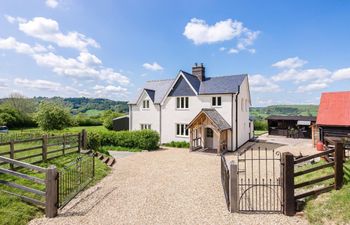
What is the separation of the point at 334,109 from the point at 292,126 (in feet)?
53.7

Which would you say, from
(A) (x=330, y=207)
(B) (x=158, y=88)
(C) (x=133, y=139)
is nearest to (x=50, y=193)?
(A) (x=330, y=207)

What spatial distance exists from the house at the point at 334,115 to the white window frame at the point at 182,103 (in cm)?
1198

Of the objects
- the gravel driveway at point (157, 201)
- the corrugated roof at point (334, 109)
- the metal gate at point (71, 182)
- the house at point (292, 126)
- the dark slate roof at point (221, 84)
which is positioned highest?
the dark slate roof at point (221, 84)

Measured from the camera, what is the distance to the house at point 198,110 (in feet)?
63.3

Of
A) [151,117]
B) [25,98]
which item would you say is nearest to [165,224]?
[151,117]

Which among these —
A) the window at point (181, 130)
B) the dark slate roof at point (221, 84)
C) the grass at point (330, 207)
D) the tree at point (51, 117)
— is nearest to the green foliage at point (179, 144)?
the window at point (181, 130)

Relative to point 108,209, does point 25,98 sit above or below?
above

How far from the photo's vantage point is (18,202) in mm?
6719

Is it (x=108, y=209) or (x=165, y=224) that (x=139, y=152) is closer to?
(x=108, y=209)

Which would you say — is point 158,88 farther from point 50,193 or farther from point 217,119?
point 50,193

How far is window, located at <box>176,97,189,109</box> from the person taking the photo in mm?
22047

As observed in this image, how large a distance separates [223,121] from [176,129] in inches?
A: 229

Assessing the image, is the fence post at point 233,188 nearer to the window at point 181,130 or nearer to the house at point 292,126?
the window at point 181,130

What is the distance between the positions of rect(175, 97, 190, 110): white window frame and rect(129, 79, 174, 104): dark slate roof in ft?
7.93
